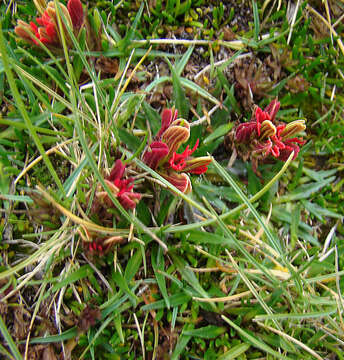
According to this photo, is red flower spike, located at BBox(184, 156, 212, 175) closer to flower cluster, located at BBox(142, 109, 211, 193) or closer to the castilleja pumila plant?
flower cluster, located at BBox(142, 109, 211, 193)

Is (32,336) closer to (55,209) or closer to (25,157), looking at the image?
(55,209)

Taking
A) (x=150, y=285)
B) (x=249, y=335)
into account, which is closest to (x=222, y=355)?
(x=249, y=335)

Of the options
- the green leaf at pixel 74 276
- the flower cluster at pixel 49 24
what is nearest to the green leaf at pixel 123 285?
the green leaf at pixel 74 276

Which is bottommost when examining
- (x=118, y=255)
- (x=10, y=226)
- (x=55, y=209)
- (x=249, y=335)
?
(x=249, y=335)

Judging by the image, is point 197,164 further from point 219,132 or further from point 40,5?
point 40,5

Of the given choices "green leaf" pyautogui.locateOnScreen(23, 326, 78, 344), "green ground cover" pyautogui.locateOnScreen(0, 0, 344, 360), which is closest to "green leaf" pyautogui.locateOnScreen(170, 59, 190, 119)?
"green ground cover" pyautogui.locateOnScreen(0, 0, 344, 360)

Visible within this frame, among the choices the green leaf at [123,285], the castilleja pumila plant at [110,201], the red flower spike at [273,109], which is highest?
the red flower spike at [273,109]

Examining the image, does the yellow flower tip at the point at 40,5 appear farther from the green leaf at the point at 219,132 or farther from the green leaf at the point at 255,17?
the green leaf at the point at 255,17
